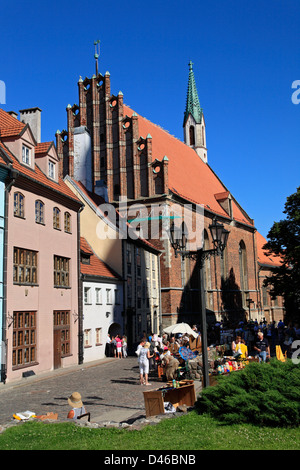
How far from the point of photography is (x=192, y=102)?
59594mm

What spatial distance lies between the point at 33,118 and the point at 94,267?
29.9 feet

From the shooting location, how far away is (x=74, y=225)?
24.2 m

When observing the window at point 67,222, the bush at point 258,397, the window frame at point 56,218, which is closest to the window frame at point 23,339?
the window frame at point 56,218

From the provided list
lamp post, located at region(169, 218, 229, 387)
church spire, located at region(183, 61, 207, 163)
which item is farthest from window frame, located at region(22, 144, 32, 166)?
church spire, located at region(183, 61, 207, 163)

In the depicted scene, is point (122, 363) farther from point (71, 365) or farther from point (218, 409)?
point (218, 409)

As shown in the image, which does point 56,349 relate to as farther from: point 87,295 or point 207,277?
point 207,277

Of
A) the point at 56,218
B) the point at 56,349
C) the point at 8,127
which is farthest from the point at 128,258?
the point at 8,127

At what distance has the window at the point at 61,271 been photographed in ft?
72.0

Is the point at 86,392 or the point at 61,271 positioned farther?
the point at 61,271

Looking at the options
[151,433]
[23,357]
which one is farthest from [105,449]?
[23,357]

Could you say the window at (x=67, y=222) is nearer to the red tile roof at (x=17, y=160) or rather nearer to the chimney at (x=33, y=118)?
the red tile roof at (x=17, y=160)

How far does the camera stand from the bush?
8008 millimetres
